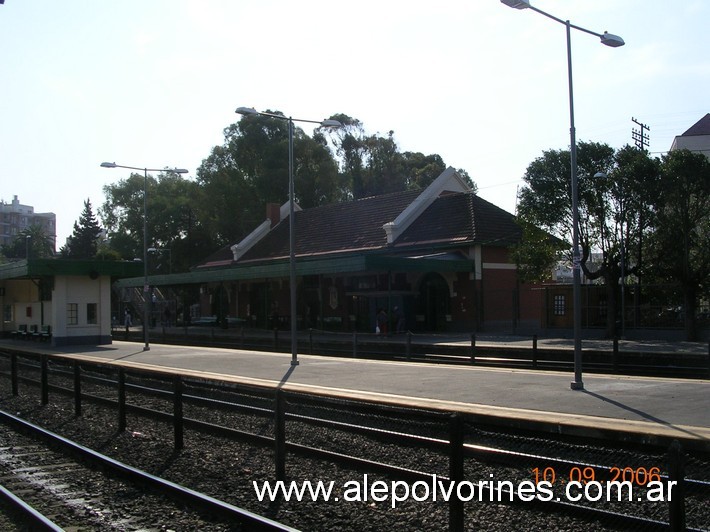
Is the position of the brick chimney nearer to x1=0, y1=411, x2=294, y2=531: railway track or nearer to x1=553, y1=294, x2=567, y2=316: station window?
x1=553, y1=294, x2=567, y2=316: station window

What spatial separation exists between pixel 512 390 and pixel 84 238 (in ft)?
276

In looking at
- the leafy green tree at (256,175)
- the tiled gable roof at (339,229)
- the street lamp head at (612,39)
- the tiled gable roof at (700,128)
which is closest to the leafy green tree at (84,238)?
the leafy green tree at (256,175)

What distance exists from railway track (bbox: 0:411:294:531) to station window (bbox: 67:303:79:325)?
72.2ft

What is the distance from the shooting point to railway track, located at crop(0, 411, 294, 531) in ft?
22.5

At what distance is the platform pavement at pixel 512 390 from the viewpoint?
31.7 feet

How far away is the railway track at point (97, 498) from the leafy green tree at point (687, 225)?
2248 cm

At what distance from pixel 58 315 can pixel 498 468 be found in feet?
88.2

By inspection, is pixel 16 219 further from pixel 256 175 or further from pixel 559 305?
pixel 559 305

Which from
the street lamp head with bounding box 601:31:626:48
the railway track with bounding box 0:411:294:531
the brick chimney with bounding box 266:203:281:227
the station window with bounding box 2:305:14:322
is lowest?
the railway track with bounding box 0:411:294:531

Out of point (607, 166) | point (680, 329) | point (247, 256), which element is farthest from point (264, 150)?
point (680, 329)

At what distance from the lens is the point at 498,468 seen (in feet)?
26.8

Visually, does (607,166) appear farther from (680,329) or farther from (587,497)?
(587,497)

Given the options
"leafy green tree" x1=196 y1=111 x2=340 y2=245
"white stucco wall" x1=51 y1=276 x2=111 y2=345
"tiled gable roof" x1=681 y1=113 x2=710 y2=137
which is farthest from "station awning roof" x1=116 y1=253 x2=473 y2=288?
"tiled gable roof" x1=681 y1=113 x2=710 y2=137

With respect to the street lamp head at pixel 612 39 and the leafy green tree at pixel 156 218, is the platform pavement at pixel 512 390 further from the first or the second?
the leafy green tree at pixel 156 218
